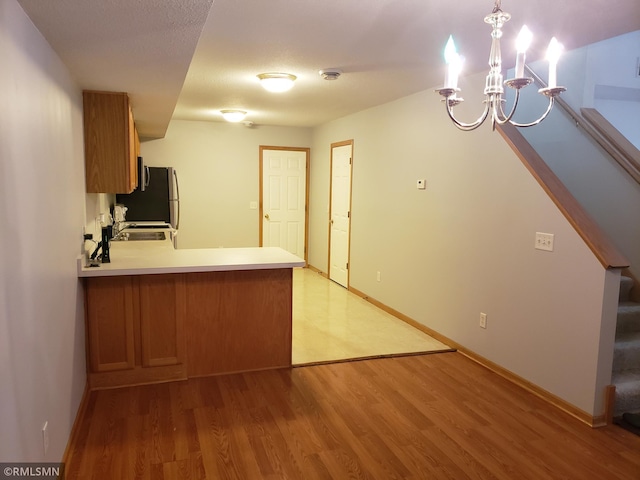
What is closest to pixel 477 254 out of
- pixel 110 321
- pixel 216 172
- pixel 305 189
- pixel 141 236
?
pixel 110 321

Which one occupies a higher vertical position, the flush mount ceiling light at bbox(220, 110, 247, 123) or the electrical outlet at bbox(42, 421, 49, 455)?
the flush mount ceiling light at bbox(220, 110, 247, 123)

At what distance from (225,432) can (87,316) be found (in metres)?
1.22

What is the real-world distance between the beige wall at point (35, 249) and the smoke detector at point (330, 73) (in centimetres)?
183

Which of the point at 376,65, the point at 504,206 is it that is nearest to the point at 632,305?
the point at 504,206

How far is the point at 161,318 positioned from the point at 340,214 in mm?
3665

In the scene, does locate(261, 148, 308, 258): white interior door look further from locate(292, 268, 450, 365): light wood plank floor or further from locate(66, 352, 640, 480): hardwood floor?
locate(66, 352, 640, 480): hardwood floor

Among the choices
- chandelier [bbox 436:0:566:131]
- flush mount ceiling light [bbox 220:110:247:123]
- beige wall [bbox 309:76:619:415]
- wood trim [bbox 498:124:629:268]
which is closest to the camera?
chandelier [bbox 436:0:566:131]

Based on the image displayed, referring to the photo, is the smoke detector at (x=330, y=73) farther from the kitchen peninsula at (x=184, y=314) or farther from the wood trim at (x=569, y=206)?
the kitchen peninsula at (x=184, y=314)

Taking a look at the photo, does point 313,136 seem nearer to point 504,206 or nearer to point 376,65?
point 376,65

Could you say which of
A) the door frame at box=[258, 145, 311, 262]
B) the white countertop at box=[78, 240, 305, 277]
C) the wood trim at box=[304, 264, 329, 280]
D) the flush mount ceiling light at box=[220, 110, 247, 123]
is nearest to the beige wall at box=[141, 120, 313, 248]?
the door frame at box=[258, 145, 311, 262]

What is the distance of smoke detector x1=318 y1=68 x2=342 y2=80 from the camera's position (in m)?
3.55

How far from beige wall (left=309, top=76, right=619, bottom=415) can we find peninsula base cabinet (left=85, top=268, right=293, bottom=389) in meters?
1.55

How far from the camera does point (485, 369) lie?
358 centimetres

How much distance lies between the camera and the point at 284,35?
2.77 meters
